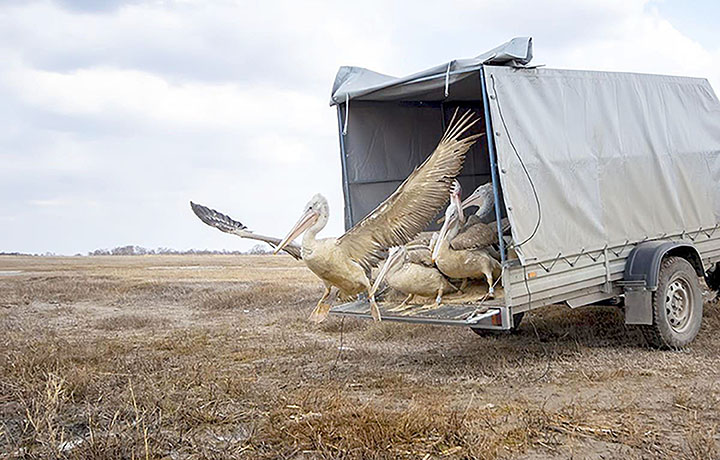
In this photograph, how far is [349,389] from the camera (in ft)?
23.4

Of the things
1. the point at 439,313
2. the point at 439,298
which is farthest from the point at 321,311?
the point at 439,298

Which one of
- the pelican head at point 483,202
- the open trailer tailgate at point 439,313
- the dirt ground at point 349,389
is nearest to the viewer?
the dirt ground at point 349,389

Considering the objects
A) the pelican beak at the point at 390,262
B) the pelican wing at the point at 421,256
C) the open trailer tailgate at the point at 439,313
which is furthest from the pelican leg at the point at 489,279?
the pelican beak at the point at 390,262

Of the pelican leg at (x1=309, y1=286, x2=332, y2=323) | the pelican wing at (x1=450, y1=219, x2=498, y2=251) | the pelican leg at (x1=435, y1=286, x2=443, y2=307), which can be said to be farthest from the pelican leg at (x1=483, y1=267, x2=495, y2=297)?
the pelican leg at (x1=309, y1=286, x2=332, y2=323)

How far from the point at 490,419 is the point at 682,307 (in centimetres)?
410

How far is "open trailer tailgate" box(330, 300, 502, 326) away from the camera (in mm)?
6930

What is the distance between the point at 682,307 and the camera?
342 inches

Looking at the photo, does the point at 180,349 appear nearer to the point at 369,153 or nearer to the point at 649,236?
the point at 369,153

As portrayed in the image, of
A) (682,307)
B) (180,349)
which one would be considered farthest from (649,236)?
(180,349)

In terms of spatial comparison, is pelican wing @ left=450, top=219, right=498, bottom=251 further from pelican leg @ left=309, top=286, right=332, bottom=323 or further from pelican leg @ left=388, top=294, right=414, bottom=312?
pelican leg @ left=309, top=286, right=332, bottom=323

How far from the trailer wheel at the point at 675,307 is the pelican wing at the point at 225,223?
4.16 metres

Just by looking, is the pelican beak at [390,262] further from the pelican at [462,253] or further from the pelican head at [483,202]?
the pelican head at [483,202]

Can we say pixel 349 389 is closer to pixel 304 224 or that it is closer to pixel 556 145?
pixel 304 224

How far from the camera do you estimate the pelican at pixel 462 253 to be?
7.78 m
